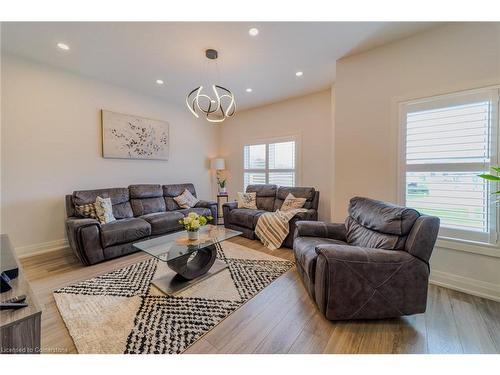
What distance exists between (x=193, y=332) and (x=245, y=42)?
3.03 meters

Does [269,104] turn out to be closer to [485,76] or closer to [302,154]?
[302,154]

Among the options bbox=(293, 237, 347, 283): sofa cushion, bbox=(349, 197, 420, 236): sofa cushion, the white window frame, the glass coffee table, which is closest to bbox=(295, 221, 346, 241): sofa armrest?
bbox=(293, 237, 347, 283): sofa cushion

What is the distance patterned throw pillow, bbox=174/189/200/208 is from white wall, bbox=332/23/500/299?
291 cm

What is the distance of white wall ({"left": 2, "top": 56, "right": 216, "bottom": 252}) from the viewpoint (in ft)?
9.34

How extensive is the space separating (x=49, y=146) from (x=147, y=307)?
9.90 feet

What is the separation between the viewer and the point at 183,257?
2156mm

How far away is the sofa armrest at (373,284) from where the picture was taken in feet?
5.28

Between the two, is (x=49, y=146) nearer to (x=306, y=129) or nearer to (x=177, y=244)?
(x=177, y=244)

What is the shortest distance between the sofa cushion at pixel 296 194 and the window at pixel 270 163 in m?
0.47

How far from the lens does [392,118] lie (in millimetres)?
2572

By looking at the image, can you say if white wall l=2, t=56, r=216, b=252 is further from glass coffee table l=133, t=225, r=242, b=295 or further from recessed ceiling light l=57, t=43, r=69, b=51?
glass coffee table l=133, t=225, r=242, b=295

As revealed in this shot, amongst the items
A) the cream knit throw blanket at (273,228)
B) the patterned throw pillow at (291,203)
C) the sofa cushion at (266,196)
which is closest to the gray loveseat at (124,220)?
the sofa cushion at (266,196)

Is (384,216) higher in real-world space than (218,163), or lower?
lower

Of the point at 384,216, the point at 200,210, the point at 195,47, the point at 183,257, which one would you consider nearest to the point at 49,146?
the point at 200,210
